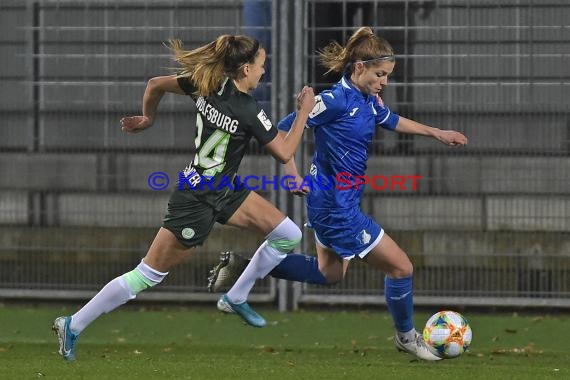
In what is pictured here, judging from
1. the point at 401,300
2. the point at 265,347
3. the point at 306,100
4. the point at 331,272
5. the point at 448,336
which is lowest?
the point at 265,347

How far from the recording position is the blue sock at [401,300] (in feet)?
28.0

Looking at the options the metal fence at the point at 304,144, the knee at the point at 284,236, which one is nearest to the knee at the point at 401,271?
the knee at the point at 284,236

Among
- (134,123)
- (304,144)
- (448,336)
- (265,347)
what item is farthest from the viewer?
(304,144)

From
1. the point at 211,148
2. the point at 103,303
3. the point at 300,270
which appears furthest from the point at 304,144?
the point at 103,303

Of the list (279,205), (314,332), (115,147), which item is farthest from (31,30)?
(314,332)

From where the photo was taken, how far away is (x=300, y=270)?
891cm

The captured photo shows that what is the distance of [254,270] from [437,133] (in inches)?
53.6

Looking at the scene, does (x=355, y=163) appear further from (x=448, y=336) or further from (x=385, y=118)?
(x=448, y=336)

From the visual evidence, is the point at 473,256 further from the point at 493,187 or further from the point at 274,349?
the point at 274,349

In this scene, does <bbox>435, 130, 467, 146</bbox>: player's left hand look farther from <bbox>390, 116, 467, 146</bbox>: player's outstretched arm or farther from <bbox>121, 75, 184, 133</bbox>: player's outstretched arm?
<bbox>121, 75, 184, 133</bbox>: player's outstretched arm

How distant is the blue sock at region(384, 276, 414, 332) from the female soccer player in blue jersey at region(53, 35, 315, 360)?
3.22 feet

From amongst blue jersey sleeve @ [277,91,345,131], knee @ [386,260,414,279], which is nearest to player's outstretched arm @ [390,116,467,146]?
blue jersey sleeve @ [277,91,345,131]

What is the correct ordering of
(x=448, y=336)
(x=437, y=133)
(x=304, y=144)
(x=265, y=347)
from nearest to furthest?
(x=448, y=336)
(x=437, y=133)
(x=265, y=347)
(x=304, y=144)

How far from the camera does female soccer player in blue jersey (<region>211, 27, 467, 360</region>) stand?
8.45m
